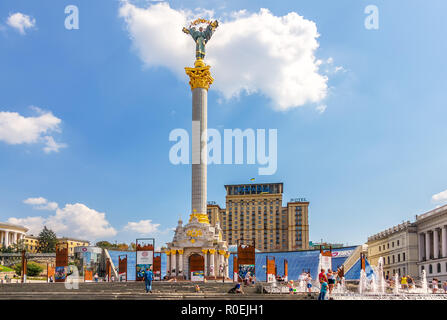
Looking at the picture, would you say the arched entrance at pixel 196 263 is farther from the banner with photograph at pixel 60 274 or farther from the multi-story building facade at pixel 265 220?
the multi-story building facade at pixel 265 220

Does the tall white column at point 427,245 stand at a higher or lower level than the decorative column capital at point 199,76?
lower

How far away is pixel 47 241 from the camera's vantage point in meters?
134

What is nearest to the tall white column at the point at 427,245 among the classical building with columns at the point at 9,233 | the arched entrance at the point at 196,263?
the arched entrance at the point at 196,263

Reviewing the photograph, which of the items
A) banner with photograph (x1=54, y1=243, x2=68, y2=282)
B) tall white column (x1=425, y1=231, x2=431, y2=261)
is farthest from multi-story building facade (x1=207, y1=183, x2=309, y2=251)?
banner with photograph (x1=54, y1=243, x2=68, y2=282)

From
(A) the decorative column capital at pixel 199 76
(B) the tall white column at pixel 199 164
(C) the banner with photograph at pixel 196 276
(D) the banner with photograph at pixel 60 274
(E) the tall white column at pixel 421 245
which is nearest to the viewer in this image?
(D) the banner with photograph at pixel 60 274

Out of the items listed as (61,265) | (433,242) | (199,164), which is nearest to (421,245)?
(433,242)

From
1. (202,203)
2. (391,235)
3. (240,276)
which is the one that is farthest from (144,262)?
(391,235)

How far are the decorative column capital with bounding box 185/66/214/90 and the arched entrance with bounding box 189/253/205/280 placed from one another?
23.6m

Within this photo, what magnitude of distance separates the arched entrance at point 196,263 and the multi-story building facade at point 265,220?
4444 inches

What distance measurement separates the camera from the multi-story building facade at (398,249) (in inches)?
3378

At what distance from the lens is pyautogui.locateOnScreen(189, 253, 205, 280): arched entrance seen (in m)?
63.0

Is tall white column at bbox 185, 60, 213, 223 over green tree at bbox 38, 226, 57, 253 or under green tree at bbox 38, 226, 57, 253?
over

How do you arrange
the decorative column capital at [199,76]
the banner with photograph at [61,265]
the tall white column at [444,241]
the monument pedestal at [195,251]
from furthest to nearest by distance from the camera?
the tall white column at [444,241], the decorative column capital at [199,76], the monument pedestal at [195,251], the banner with photograph at [61,265]

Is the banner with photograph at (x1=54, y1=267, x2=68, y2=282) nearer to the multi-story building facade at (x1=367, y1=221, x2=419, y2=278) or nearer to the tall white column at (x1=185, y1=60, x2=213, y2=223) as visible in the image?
the tall white column at (x1=185, y1=60, x2=213, y2=223)
